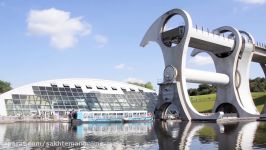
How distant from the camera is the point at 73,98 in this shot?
7862 centimetres

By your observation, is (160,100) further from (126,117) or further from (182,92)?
(126,117)

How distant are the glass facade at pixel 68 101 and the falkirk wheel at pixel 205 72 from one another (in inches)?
705

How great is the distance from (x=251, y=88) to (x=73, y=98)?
76070mm

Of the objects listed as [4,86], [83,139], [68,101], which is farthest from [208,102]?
[83,139]

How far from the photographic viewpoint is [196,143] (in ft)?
88.4

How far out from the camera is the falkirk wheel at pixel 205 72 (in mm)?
59031

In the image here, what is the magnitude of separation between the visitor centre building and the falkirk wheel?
711 inches

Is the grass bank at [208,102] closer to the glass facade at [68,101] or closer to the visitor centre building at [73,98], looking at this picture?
the visitor centre building at [73,98]

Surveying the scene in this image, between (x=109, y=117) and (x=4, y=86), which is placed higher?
(x=4, y=86)

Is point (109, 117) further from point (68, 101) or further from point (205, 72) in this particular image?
point (205, 72)

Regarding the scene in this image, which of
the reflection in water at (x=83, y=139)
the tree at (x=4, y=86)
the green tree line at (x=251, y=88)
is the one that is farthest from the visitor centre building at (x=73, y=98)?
the tree at (x=4, y=86)

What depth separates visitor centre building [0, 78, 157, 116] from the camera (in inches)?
2888

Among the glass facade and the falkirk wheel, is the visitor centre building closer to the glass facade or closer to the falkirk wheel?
the glass facade

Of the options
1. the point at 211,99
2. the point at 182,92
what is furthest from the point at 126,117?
the point at 211,99
